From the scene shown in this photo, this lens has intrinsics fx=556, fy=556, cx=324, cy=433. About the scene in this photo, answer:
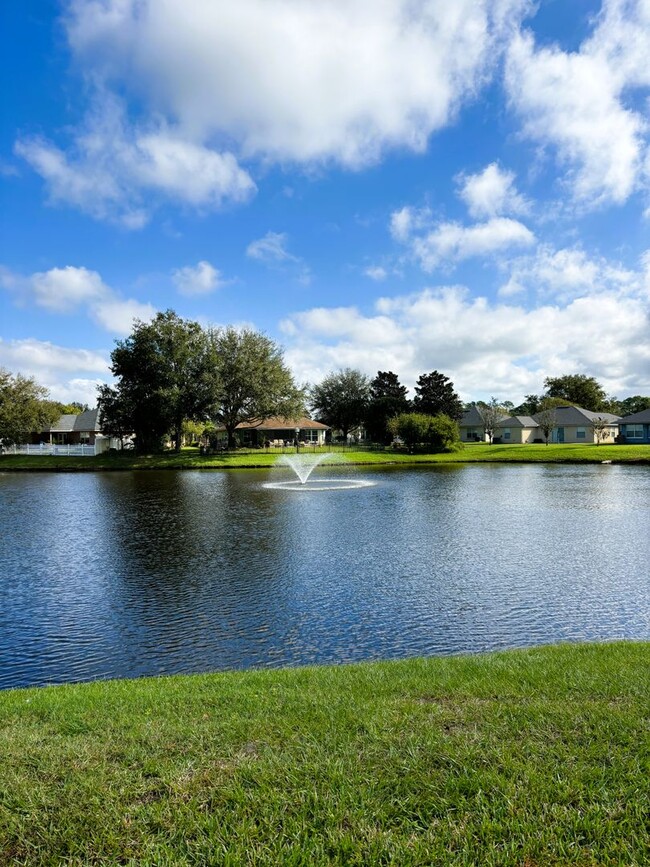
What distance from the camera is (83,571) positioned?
1531cm

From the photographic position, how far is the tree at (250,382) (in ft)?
205

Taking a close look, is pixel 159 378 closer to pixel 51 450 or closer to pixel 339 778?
pixel 51 450

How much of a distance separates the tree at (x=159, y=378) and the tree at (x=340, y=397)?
128ft

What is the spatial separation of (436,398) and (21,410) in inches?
2202

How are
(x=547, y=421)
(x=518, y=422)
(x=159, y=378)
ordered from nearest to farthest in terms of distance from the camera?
(x=159, y=378) → (x=547, y=421) → (x=518, y=422)

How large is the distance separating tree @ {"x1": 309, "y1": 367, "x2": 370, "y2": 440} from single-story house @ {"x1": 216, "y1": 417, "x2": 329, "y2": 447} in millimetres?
11402

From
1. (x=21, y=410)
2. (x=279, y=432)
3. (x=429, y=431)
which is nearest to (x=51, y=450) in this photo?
(x=21, y=410)

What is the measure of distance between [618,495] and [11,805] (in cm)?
3199

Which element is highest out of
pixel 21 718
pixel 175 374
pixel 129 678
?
pixel 175 374

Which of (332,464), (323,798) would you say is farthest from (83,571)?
(332,464)

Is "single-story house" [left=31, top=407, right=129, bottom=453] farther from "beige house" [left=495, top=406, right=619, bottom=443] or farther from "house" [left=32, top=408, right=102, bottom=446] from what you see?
"beige house" [left=495, top=406, right=619, bottom=443]

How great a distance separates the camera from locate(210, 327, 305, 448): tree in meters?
62.6

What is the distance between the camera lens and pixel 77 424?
77688mm

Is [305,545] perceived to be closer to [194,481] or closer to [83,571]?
[83,571]
